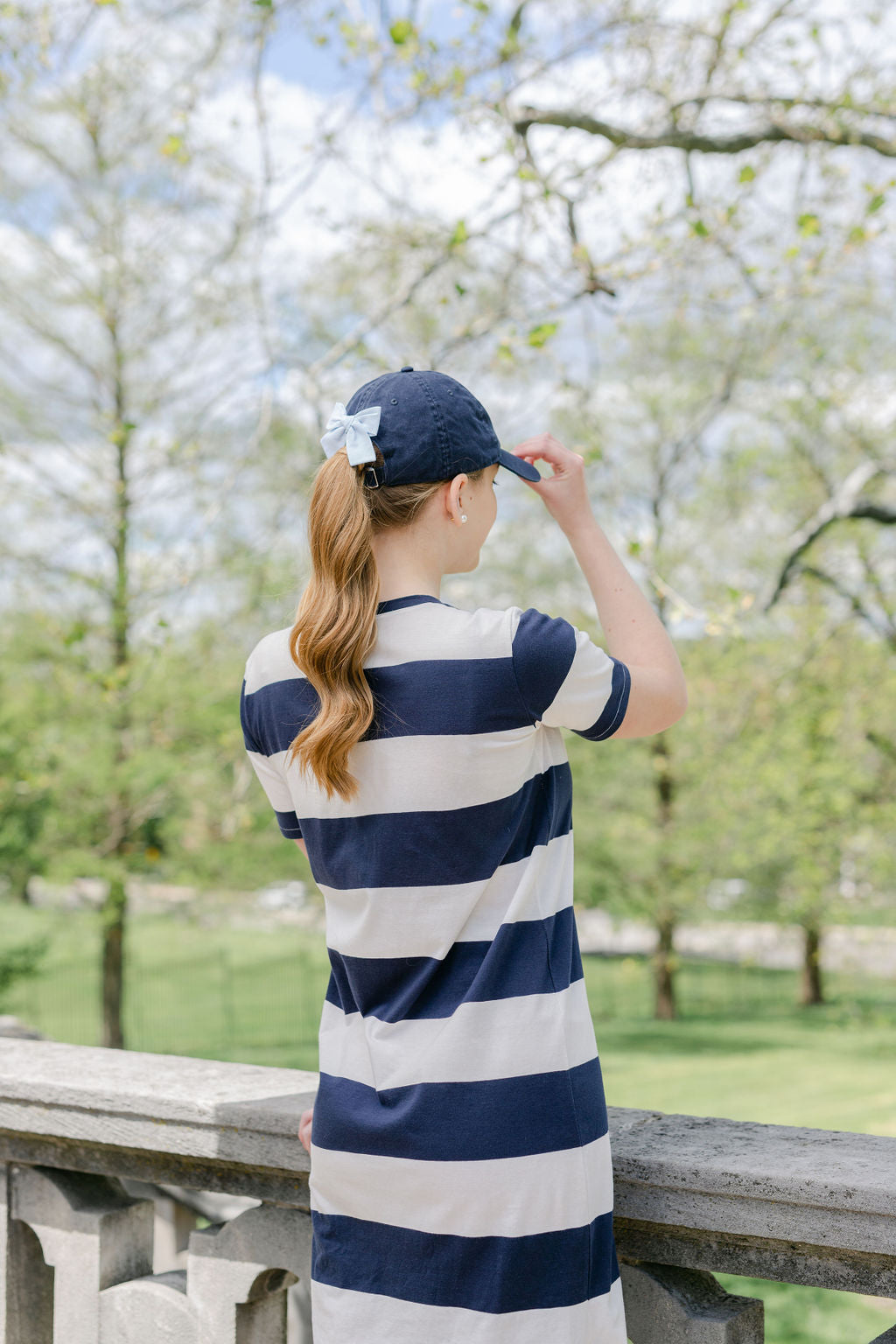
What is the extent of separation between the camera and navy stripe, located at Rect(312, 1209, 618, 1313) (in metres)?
1.27

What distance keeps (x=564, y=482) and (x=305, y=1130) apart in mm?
927

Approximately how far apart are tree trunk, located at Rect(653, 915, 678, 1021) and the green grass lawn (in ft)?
1.38

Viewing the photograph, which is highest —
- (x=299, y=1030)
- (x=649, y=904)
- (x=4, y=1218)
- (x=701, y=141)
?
(x=701, y=141)

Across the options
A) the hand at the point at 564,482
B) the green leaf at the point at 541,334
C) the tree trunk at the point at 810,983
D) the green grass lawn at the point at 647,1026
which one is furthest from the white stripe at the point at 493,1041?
the tree trunk at the point at 810,983

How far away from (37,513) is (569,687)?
36.5ft

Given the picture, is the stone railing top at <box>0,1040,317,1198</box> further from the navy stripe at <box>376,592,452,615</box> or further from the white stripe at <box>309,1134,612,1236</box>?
the navy stripe at <box>376,592,452,615</box>

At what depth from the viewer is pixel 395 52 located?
503 centimetres

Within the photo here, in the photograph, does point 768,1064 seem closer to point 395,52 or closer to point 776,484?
point 776,484

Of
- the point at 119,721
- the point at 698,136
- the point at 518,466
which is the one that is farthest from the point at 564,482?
the point at 119,721

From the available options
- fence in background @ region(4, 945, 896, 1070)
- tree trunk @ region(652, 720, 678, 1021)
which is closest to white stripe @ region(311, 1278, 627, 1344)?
tree trunk @ region(652, 720, 678, 1021)

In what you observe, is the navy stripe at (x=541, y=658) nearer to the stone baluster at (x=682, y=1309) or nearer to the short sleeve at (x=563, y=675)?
the short sleeve at (x=563, y=675)

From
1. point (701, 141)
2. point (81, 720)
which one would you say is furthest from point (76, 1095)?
point (81, 720)

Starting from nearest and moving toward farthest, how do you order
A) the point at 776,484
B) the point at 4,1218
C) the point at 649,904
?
the point at 4,1218
the point at 776,484
the point at 649,904

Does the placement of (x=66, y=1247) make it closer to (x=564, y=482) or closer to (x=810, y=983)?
(x=564, y=482)
